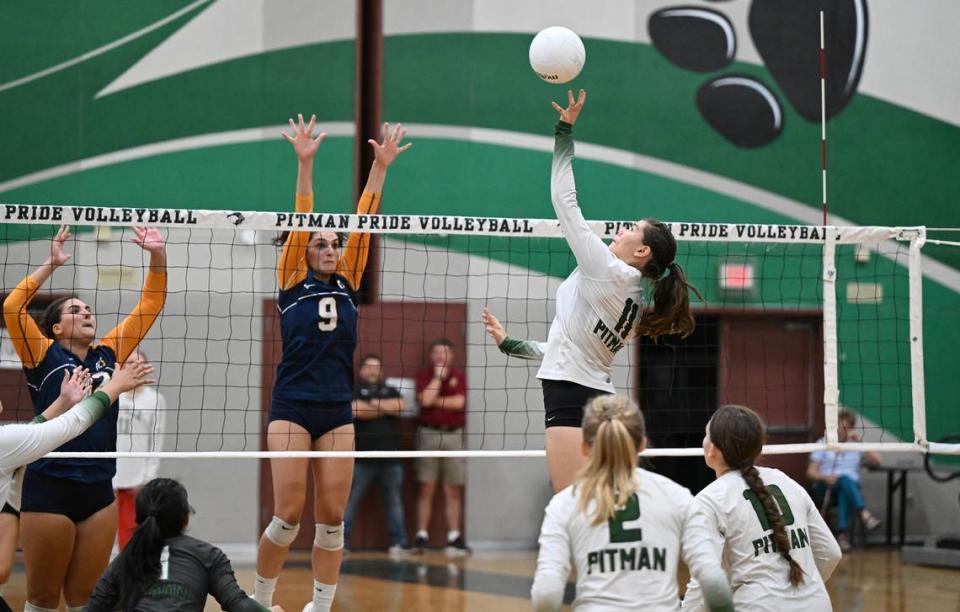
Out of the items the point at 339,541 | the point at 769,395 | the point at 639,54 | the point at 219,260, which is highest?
the point at 639,54

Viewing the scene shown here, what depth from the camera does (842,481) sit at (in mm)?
12422

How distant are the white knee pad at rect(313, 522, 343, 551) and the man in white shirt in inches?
126

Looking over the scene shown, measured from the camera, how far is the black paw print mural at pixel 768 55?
1263 cm

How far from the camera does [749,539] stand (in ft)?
15.1

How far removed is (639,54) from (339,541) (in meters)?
7.70

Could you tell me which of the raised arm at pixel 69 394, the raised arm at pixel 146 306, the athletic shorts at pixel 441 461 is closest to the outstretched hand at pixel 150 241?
the raised arm at pixel 146 306

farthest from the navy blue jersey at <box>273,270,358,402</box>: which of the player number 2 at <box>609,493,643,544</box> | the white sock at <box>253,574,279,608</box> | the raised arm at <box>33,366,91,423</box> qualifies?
the player number 2 at <box>609,493,643,544</box>

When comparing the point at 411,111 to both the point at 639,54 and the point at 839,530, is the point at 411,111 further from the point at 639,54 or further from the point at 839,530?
the point at 839,530

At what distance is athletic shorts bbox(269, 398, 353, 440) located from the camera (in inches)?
248

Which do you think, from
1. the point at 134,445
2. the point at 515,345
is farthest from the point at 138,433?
the point at 515,345

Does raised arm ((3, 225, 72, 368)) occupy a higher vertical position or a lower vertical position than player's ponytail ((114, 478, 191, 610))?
higher

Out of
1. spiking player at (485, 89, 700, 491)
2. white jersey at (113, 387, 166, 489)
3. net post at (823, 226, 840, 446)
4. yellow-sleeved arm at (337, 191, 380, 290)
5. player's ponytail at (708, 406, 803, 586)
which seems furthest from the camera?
white jersey at (113, 387, 166, 489)

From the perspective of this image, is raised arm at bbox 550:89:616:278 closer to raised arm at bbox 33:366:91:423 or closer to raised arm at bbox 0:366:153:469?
raised arm at bbox 0:366:153:469

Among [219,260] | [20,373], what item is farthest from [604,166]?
[20,373]
